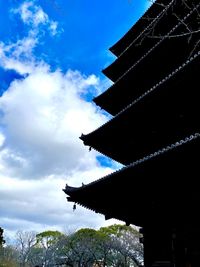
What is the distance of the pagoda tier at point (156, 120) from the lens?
7.77m

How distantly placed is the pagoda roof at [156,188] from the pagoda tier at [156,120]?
2.07 m

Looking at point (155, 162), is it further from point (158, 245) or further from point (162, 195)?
point (158, 245)

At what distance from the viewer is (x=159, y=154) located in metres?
6.04

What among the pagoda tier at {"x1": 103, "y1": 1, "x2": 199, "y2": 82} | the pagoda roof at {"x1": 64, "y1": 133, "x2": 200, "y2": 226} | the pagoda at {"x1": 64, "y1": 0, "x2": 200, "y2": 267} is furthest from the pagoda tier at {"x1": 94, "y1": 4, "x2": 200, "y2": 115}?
the pagoda roof at {"x1": 64, "y1": 133, "x2": 200, "y2": 226}

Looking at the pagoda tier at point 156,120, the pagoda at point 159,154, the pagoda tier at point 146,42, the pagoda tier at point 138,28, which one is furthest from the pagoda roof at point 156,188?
the pagoda tier at point 138,28

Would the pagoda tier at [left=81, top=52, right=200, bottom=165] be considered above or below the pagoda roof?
above

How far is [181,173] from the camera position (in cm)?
622

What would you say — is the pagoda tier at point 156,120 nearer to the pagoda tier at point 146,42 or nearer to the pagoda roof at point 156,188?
the pagoda roof at point 156,188

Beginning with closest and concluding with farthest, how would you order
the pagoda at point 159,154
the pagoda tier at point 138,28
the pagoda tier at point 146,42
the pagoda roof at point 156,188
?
the pagoda roof at point 156,188 → the pagoda at point 159,154 → the pagoda tier at point 146,42 → the pagoda tier at point 138,28

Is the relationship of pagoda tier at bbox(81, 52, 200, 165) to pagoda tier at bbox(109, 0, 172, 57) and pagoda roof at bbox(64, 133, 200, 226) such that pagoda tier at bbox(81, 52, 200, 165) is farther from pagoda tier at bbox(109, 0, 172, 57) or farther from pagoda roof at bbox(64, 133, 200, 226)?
pagoda tier at bbox(109, 0, 172, 57)

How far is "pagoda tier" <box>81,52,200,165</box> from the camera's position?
7.77 metres

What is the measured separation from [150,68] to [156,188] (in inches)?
237

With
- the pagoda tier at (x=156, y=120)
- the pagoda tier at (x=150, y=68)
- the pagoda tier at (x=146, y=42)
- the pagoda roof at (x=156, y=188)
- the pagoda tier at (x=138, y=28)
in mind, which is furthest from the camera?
the pagoda tier at (x=138, y=28)

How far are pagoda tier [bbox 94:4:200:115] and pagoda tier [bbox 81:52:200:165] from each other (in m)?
2.54
